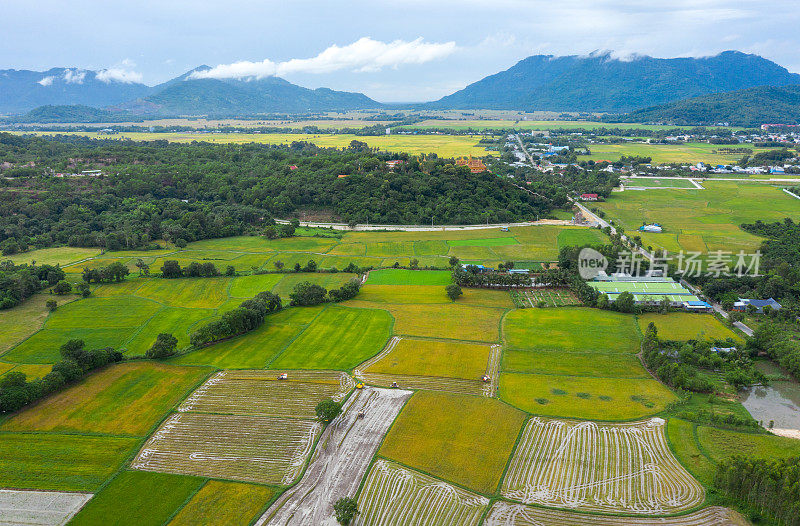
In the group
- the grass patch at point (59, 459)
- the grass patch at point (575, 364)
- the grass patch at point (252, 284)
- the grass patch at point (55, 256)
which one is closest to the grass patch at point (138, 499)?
the grass patch at point (59, 459)

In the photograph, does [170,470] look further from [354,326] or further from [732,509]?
[732,509]

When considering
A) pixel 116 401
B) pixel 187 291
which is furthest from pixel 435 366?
pixel 187 291

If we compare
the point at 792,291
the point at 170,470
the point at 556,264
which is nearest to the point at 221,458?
the point at 170,470

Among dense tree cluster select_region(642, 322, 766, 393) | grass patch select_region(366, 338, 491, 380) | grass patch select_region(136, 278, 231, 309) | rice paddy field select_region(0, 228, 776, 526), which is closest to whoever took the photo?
rice paddy field select_region(0, 228, 776, 526)

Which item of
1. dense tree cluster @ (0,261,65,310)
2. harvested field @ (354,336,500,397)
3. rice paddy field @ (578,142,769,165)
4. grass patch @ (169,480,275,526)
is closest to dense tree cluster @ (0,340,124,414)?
grass patch @ (169,480,275,526)

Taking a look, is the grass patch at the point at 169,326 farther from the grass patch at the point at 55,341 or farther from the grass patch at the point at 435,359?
the grass patch at the point at 435,359

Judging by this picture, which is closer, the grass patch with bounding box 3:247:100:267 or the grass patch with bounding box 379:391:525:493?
the grass patch with bounding box 379:391:525:493

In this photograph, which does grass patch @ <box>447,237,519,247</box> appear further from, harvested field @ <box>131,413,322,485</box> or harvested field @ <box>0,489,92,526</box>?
harvested field @ <box>0,489,92,526</box>

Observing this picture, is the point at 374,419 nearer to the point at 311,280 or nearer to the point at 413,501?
the point at 413,501
